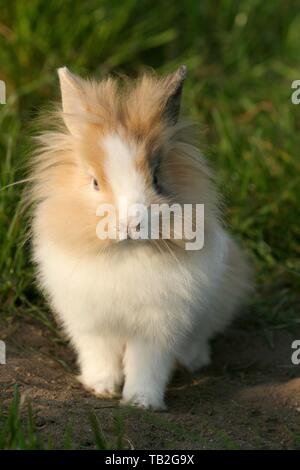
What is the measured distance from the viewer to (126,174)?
11.0 feet

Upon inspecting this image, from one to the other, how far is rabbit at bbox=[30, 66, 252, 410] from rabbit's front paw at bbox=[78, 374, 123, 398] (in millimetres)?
68

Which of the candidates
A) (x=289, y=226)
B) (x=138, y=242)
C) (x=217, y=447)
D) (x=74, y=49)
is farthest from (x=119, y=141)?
(x=74, y=49)

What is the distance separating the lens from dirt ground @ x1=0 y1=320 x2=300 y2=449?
11.6 feet

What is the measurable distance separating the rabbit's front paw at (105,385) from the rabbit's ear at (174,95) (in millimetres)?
1244

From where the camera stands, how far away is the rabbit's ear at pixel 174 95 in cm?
367

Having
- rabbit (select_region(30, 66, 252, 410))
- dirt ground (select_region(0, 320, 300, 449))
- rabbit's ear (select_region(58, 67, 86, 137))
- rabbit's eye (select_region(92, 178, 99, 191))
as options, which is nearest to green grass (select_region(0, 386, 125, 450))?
dirt ground (select_region(0, 320, 300, 449))

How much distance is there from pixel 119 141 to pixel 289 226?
2.32 meters

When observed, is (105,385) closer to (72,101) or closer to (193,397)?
(193,397)

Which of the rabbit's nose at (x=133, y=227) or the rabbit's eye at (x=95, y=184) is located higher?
the rabbit's eye at (x=95, y=184)

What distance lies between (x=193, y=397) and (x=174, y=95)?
1462mm

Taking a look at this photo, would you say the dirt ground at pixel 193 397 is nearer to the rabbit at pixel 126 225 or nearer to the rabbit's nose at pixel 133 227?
the rabbit at pixel 126 225

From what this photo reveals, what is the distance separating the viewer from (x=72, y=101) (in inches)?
145

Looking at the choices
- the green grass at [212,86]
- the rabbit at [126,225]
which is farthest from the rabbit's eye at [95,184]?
the green grass at [212,86]
